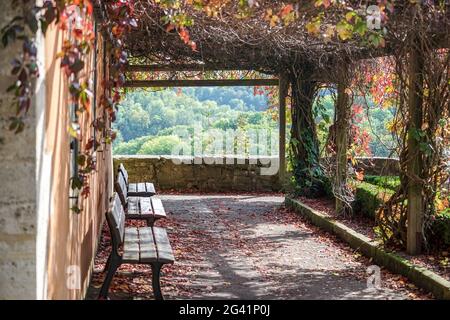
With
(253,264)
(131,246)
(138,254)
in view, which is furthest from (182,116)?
(138,254)

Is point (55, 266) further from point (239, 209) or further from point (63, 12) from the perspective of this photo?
point (239, 209)

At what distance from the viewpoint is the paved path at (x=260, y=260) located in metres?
6.05

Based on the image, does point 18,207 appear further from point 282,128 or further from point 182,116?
point 182,116

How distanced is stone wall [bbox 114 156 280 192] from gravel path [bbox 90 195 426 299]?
3.41 m

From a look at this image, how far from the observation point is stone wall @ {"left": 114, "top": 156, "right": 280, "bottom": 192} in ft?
49.0

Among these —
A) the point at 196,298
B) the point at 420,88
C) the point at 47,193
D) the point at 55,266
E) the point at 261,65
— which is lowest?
the point at 196,298

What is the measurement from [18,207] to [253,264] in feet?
14.7

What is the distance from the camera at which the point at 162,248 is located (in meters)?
5.41

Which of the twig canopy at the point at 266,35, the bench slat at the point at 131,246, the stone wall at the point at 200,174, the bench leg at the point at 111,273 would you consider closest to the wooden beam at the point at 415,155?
the twig canopy at the point at 266,35

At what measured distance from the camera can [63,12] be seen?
131 inches

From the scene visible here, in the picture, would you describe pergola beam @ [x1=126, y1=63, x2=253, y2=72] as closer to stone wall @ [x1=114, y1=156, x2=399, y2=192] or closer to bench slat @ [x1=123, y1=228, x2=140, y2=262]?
stone wall @ [x1=114, y1=156, x2=399, y2=192]

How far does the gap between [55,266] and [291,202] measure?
28.1 ft

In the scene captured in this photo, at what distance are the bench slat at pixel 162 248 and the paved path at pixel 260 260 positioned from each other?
48 centimetres

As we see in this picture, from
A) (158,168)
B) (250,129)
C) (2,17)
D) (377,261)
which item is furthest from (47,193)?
(250,129)
